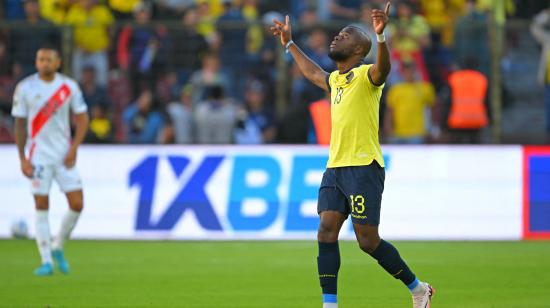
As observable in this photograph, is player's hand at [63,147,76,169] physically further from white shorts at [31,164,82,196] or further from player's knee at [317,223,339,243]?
player's knee at [317,223,339,243]

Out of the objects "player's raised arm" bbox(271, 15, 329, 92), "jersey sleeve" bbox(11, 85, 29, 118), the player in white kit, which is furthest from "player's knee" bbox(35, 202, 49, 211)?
"player's raised arm" bbox(271, 15, 329, 92)

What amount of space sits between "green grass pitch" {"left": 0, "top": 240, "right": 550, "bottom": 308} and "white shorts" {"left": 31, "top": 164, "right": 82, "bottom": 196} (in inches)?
36.1

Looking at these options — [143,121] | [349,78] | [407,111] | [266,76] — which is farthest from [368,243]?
[143,121]

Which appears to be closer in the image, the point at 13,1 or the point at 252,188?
the point at 252,188

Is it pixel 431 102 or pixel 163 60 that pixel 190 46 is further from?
pixel 431 102

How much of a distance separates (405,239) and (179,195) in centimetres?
335

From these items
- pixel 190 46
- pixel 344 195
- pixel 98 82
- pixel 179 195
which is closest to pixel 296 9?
pixel 190 46

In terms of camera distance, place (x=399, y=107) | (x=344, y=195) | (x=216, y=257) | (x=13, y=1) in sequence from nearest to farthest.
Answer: (x=344, y=195)
(x=216, y=257)
(x=399, y=107)
(x=13, y=1)

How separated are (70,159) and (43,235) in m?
0.86

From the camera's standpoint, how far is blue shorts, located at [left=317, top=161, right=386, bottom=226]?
8711 millimetres

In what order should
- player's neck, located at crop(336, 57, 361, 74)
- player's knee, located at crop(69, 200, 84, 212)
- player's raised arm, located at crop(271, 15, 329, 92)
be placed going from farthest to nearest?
player's knee, located at crop(69, 200, 84, 212)
player's raised arm, located at crop(271, 15, 329, 92)
player's neck, located at crop(336, 57, 361, 74)

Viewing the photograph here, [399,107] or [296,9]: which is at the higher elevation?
[296,9]

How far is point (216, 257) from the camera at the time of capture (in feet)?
47.0

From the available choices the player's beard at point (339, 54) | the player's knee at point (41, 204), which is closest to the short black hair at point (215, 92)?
the player's knee at point (41, 204)
